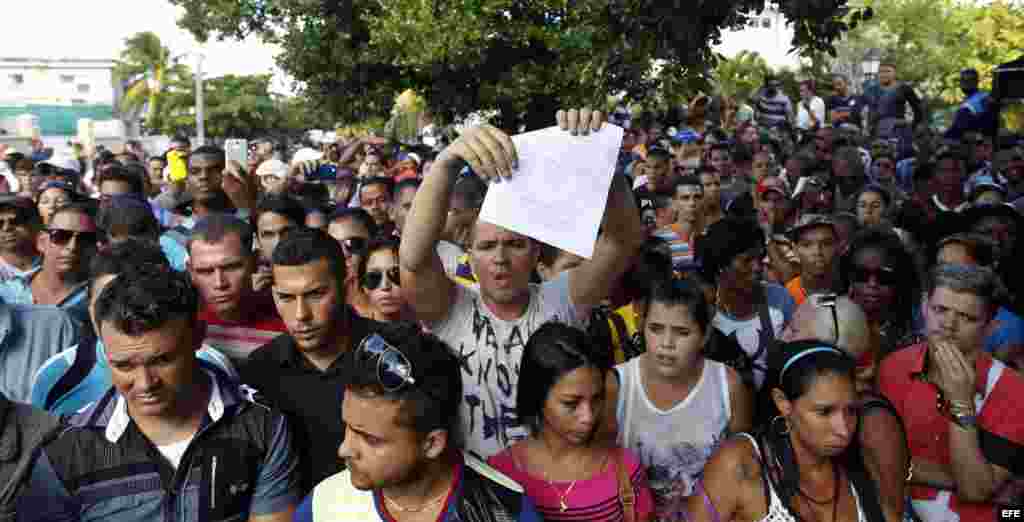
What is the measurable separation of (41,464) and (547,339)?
1404 mm

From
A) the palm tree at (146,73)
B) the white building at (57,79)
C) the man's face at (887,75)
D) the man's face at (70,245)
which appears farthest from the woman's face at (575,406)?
the white building at (57,79)

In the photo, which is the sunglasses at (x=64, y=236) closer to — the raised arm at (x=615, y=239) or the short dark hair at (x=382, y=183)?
the short dark hair at (x=382, y=183)

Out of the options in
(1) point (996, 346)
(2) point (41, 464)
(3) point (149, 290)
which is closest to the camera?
(2) point (41, 464)

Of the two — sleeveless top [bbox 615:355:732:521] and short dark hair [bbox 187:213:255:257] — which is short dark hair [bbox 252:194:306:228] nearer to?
short dark hair [bbox 187:213:255:257]

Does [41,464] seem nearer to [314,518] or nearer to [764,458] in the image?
[314,518]

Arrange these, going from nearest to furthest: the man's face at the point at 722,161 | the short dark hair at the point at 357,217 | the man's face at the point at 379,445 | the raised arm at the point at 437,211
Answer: the man's face at the point at 379,445, the raised arm at the point at 437,211, the short dark hair at the point at 357,217, the man's face at the point at 722,161

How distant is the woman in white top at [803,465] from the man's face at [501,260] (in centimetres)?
82

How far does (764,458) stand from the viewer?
9.62 ft

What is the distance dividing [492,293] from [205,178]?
12.0ft

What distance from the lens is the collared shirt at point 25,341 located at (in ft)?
12.3

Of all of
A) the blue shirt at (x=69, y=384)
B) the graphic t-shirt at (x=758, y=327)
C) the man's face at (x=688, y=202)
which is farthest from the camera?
the man's face at (x=688, y=202)

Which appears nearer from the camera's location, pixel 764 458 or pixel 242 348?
pixel 764 458

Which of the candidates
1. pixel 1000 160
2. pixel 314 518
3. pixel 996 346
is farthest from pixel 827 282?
pixel 1000 160

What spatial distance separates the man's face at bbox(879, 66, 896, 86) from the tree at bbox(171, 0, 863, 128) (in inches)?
214
